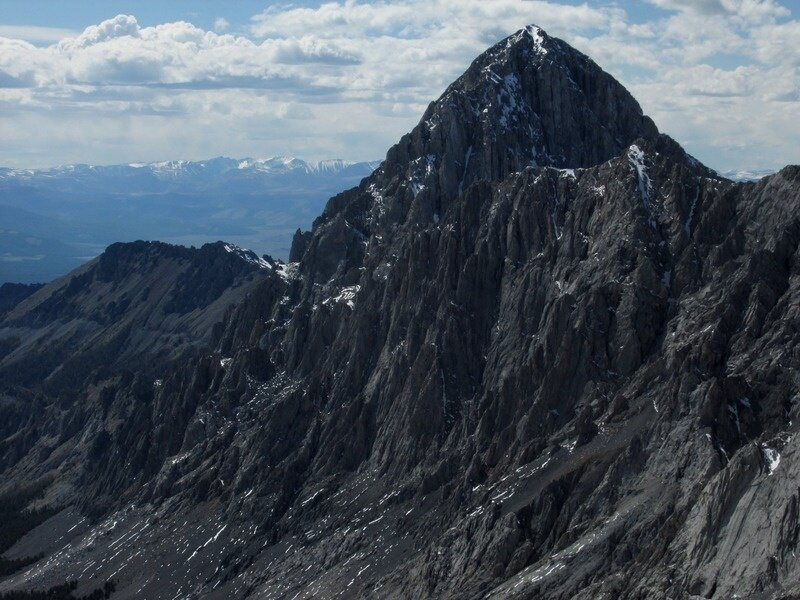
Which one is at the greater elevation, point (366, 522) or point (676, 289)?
point (676, 289)

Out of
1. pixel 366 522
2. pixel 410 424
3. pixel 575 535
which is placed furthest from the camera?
pixel 410 424

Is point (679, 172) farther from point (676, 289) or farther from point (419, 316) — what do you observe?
point (419, 316)

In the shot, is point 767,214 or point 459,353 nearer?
point 767,214

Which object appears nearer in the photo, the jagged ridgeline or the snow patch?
the snow patch

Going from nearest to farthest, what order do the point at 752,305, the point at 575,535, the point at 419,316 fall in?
the point at 575,535
the point at 752,305
the point at 419,316

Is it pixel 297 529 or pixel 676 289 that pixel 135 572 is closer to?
pixel 297 529

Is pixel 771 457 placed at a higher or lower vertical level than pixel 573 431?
higher

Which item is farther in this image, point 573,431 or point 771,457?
point 573,431

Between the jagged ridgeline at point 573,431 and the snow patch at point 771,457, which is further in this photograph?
the jagged ridgeline at point 573,431

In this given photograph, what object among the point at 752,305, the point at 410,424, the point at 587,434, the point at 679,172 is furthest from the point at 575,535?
the point at 679,172

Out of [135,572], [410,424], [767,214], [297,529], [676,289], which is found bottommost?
[135,572]
